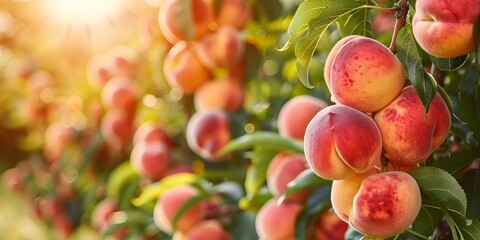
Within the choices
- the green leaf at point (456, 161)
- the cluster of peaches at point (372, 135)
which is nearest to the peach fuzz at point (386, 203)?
the cluster of peaches at point (372, 135)

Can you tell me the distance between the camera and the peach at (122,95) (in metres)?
1.38

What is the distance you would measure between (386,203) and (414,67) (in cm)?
10

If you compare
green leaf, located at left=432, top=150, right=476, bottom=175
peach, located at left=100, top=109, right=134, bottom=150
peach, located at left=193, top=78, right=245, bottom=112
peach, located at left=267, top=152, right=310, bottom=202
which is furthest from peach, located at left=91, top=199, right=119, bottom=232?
green leaf, located at left=432, top=150, right=476, bottom=175

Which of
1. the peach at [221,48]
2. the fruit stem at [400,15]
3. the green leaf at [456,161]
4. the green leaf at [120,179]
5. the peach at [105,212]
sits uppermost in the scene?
the fruit stem at [400,15]

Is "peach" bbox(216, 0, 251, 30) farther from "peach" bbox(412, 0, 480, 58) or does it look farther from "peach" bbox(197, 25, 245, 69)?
"peach" bbox(412, 0, 480, 58)

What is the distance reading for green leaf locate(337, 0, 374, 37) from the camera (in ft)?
1.89

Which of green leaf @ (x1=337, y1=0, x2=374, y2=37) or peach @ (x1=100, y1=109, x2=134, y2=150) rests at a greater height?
green leaf @ (x1=337, y1=0, x2=374, y2=37)

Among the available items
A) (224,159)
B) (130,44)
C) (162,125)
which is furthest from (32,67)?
(224,159)

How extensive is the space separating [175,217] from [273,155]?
154 millimetres

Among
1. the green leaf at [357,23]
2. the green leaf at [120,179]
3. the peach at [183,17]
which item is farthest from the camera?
the green leaf at [120,179]

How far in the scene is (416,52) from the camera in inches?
19.1

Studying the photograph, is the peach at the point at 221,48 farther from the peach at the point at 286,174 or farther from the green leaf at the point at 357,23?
the green leaf at the point at 357,23

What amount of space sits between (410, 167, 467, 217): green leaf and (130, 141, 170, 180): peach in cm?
72

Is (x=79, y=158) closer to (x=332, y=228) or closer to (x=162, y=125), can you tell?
(x=162, y=125)
